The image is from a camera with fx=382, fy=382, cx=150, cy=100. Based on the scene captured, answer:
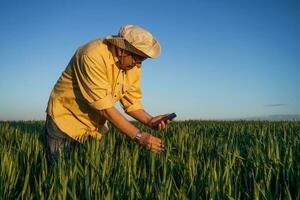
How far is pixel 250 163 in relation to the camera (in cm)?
268

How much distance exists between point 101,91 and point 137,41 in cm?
50

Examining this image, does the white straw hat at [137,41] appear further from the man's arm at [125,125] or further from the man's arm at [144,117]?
the man's arm at [144,117]

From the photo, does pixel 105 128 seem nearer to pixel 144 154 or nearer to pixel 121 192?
pixel 144 154

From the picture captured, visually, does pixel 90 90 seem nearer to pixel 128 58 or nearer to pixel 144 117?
pixel 128 58

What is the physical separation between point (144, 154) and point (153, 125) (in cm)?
53

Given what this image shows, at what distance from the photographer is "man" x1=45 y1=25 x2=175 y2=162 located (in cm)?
296

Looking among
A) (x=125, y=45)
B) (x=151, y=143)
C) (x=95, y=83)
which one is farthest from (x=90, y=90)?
(x=151, y=143)

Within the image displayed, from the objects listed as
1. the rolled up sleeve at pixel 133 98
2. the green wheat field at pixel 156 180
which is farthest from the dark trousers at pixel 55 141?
the rolled up sleeve at pixel 133 98

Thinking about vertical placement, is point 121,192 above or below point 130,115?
below

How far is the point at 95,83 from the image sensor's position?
9.86 ft

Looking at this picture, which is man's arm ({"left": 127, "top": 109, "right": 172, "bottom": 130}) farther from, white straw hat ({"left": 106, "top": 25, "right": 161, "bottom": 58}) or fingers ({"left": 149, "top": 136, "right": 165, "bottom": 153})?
white straw hat ({"left": 106, "top": 25, "right": 161, "bottom": 58})

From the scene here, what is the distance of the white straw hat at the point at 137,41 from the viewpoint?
9.30 ft

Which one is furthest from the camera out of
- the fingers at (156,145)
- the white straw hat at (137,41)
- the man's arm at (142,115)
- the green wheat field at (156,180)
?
the man's arm at (142,115)

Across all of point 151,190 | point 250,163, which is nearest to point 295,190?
point 250,163
